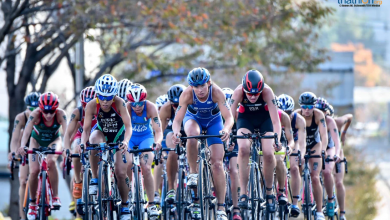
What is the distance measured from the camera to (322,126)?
13.6 metres

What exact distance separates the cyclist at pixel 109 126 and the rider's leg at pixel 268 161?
2.24 meters

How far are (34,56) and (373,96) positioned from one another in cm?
8237

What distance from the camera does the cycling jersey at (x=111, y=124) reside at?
1092 centimetres

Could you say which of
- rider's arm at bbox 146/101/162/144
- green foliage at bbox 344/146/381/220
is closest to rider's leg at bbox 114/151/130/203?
rider's arm at bbox 146/101/162/144

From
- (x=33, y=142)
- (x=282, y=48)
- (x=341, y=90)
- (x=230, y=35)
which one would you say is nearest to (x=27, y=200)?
(x=33, y=142)

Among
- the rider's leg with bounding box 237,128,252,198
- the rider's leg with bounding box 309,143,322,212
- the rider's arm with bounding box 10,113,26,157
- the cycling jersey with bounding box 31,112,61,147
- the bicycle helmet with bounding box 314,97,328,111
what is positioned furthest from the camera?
the bicycle helmet with bounding box 314,97,328,111

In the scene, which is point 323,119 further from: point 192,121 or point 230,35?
point 230,35

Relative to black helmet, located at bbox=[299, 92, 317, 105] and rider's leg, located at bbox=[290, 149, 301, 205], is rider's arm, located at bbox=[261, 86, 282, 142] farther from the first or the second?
rider's leg, located at bbox=[290, 149, 301, 205]

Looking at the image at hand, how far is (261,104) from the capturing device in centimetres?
1138

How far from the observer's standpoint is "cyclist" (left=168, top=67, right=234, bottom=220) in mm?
10305

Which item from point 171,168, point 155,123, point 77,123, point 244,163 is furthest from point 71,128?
point 244,163

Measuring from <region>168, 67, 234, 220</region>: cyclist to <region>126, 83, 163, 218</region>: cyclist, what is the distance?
681mm

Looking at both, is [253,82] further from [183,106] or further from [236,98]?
[183,106]

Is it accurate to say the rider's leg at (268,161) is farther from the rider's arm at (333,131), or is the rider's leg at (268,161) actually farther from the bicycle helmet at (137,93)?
the rider's arm at (333,131)
